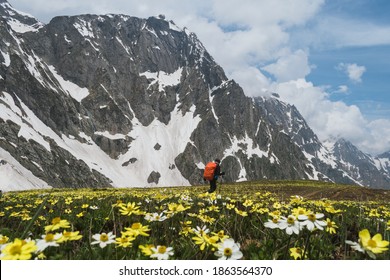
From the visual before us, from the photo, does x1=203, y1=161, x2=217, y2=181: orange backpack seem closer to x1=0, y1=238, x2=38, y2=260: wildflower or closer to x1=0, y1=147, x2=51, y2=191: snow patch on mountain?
x1=0, y1=238, x2=38, y2=260: wildflower

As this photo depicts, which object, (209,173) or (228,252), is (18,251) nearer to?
(228,252)

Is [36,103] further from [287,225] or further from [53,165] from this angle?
[287,225]

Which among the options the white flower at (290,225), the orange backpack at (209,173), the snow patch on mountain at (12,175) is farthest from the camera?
the snow patch on mountain at (12,175)

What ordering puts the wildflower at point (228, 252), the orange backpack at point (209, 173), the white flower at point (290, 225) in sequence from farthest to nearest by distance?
the orange backpack at point (209, 173) → the white flower at point (290, 225) → the wildflower at point (228, 252)

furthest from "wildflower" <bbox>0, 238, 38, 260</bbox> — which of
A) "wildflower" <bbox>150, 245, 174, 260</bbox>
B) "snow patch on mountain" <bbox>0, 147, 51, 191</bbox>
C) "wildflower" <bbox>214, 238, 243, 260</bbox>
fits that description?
"snow patch on mountain" <bbox>0, 147, 51, 191</bbox>

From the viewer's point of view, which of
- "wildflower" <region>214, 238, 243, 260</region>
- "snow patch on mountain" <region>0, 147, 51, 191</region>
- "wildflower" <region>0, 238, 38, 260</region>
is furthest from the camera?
"snow patch on mountain" <region>0, 147, 51, 191</region>

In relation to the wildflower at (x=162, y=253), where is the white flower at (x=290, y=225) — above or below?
above

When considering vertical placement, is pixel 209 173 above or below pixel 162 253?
above

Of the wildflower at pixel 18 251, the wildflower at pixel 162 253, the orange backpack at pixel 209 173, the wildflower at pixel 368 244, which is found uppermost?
the orange backpack at pixel 209 173

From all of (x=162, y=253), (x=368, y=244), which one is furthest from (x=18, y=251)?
(x=368, y=244)

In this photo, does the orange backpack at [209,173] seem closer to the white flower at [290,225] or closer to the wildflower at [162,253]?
the white flower at [290,225]

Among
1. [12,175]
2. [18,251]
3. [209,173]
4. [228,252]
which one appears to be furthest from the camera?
[12,175]

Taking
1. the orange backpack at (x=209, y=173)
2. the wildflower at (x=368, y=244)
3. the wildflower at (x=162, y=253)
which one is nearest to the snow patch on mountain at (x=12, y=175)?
the orange backpack at (x=209, y=173)
